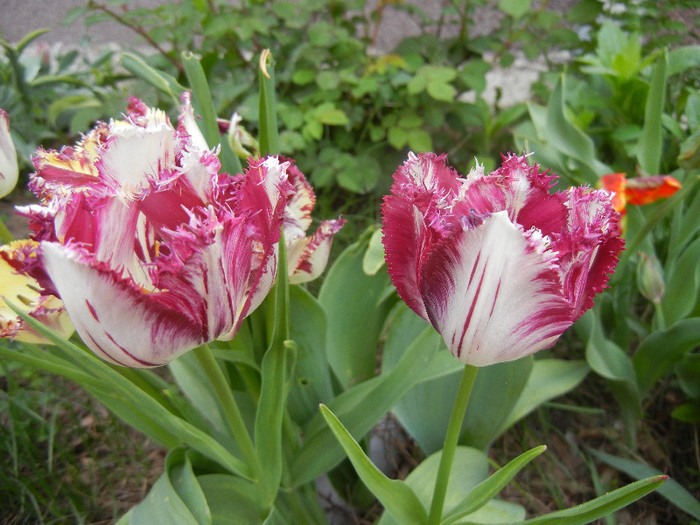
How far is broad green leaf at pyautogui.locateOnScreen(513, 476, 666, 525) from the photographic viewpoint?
0.54 meters

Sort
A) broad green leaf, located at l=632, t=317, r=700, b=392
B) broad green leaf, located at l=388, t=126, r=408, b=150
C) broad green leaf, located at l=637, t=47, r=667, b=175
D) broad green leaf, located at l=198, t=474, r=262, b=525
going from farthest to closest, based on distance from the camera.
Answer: broad green leaf, located at l=388, t=126, r=408, b=150 < broad green leaf, located at l=637, t=47, r=667, b=175 < broad green leaf, located at l=632, t=317, r=700, b=392 < broad green leaf, located at l=198, t=474, r=262, b=525

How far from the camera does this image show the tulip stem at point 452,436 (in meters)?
0.53

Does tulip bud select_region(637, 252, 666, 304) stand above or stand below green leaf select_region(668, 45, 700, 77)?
below

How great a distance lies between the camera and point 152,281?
0.44m

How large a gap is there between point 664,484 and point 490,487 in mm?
604

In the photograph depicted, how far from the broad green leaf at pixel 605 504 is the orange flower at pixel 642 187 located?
1.70ft

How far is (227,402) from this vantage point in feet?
1.98

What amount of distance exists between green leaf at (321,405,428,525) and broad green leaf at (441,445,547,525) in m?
0.03

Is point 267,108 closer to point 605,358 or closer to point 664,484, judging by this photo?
point 605,358

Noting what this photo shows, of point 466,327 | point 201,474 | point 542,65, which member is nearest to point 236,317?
point 466,327

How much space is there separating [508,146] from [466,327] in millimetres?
1568

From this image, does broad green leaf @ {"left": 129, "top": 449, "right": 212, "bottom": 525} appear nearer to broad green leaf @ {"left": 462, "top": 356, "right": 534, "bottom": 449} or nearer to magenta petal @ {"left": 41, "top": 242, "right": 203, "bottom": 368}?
magenta petal @ {"left": 41, "top": 242, "right": 203, "bottom": 368}

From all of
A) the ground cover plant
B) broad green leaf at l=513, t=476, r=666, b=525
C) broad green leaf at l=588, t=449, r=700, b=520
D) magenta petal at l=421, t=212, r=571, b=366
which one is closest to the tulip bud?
the ground cover plant

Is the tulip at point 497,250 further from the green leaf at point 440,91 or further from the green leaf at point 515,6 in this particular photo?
the green leaf at point 515,6
